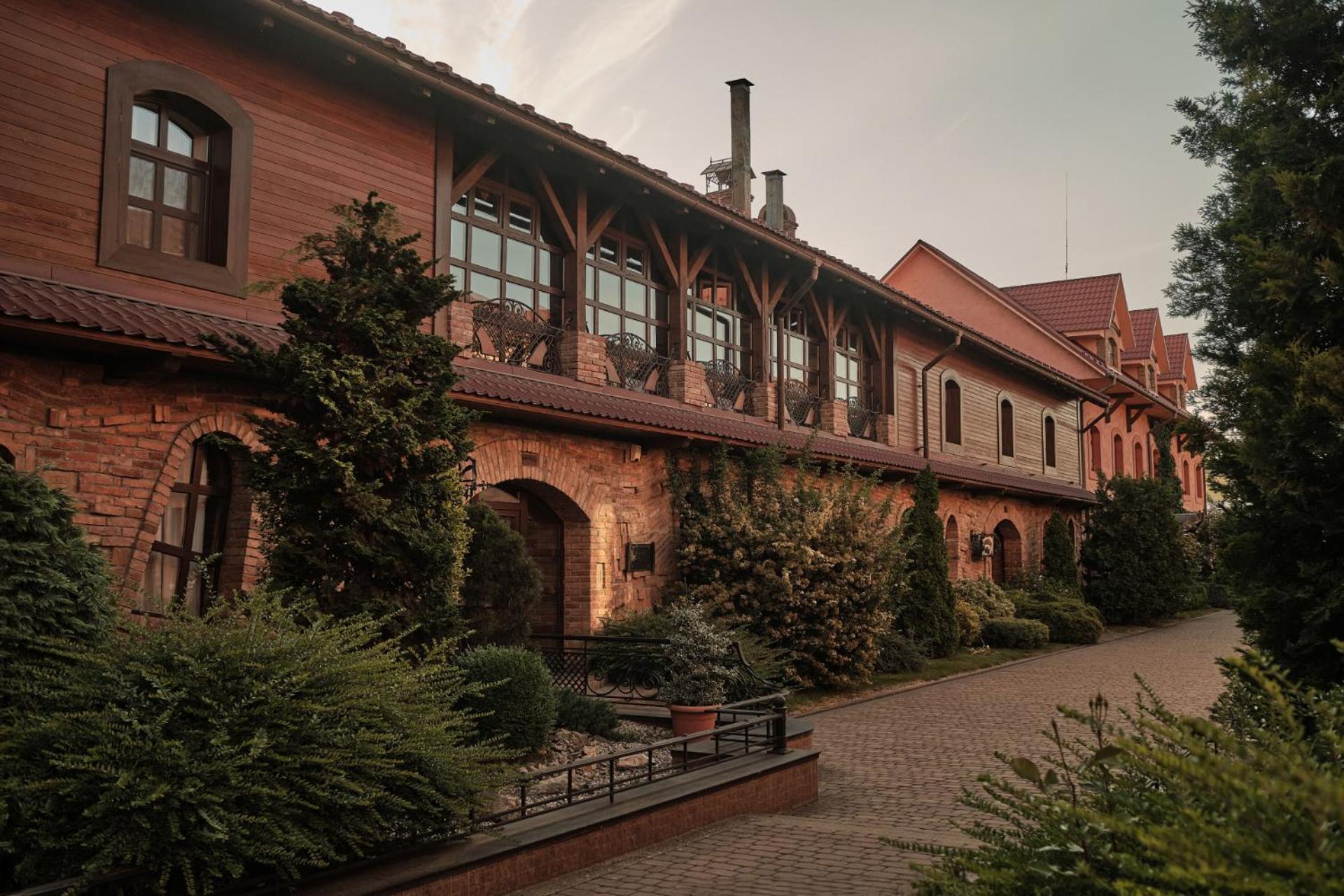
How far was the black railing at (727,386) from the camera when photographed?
16.7m

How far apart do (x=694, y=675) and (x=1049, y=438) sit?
2333cm

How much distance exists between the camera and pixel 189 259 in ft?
33.0

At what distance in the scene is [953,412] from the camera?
24.9 m

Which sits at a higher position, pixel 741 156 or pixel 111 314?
pixel 741 156

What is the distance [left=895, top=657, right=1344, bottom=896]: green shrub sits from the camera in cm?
214

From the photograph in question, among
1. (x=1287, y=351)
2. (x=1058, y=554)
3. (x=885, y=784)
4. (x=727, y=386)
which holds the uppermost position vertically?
(x=727, y=386)

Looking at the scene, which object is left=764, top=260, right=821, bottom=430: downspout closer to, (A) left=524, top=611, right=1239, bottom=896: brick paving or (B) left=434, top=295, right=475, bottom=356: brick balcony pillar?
(A) left=524, top=611, right=1239, bottom=896: brick paving

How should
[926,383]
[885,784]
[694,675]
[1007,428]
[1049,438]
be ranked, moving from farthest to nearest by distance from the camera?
[1049,438] < [1007,428] < [926,383] < [694,675] < [885,784]

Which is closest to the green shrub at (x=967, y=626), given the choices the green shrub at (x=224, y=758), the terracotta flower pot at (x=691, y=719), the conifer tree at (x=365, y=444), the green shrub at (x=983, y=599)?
the green shrub at (x=983, y=599)

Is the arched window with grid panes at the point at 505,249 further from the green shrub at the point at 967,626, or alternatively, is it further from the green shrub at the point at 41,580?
the green shrub at the point at 967,626

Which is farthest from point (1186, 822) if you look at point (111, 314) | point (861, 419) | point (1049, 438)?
point (1049, 438)

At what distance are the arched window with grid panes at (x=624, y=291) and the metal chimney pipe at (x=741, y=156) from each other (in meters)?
8.20

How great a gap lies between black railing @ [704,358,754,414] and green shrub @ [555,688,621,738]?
7657 millimetres

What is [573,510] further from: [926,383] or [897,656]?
[926,383]
